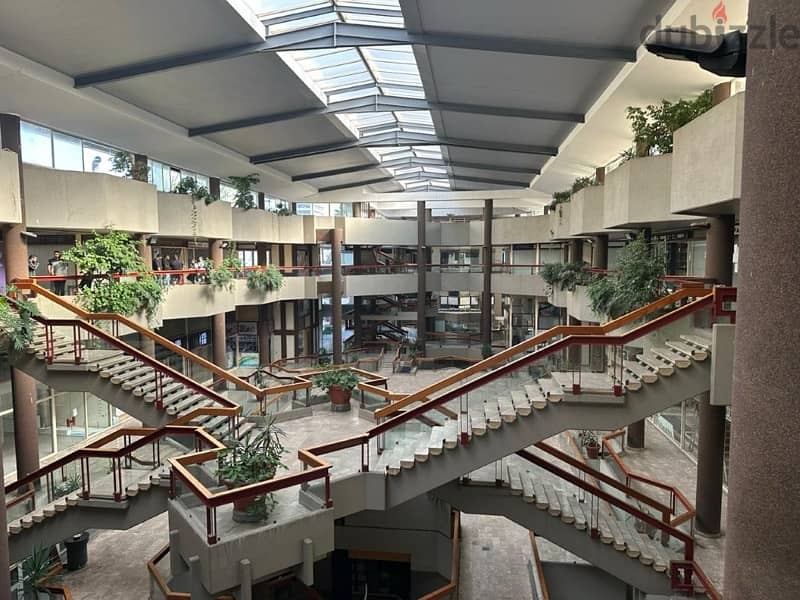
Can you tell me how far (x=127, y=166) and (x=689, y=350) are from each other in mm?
14127

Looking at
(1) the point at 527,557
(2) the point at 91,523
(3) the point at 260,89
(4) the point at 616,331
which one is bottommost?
(1) the point at 527,557

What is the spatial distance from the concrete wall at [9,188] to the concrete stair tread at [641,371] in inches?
438

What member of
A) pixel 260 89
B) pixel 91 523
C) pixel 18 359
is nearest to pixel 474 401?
pixel 91 523

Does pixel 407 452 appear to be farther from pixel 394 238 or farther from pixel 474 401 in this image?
pixel 394 238

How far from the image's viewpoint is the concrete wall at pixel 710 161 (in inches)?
251

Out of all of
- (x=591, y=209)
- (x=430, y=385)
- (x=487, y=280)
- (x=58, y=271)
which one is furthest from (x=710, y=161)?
(x=487, y=280)

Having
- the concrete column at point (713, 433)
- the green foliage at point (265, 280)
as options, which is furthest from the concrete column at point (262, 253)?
the concrete column at point (713, 433)

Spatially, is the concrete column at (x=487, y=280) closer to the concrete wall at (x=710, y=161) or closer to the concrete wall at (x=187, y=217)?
the concrete wall at (x=187, y=217)

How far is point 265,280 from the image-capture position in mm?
20188

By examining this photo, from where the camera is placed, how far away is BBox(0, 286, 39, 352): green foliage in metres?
8.71

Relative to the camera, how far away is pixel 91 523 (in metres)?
8.90

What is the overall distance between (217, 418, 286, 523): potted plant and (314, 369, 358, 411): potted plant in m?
6.11

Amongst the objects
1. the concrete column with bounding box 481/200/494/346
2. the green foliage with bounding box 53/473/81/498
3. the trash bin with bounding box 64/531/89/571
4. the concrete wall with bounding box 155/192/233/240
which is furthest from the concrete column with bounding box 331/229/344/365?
the trash bin with bounding box 64/531/89/571

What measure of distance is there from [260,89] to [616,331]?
34.1ft
